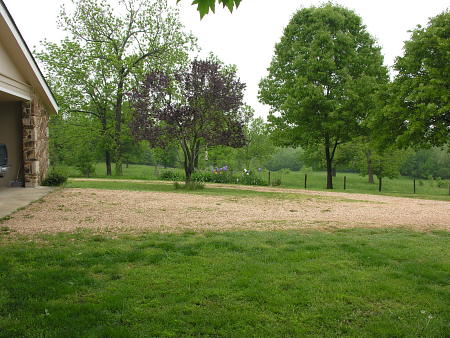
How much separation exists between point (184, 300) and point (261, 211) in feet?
21.0

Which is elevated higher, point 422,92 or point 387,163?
point 422,92

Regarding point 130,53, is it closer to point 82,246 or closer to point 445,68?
point 445,68

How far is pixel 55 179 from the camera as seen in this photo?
1400 cm

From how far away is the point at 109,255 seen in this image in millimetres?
4957

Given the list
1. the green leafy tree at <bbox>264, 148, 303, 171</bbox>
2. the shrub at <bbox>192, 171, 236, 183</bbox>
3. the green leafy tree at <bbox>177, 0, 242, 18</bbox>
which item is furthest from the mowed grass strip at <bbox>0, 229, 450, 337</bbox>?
the green leafy tree at <bbox>264, 148, 303, 171</bbox>

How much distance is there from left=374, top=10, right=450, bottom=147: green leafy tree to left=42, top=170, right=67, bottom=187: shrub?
14581mm

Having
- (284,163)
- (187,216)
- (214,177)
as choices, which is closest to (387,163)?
(214,177)

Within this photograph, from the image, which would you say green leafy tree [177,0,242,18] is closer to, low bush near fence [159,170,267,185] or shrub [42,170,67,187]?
shrub [42,170,67,187]

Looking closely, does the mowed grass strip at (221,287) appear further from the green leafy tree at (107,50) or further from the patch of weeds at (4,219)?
the green leafy tree at (107,50)

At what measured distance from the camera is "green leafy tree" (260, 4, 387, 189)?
67.6 ft

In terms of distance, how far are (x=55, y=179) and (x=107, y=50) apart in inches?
585

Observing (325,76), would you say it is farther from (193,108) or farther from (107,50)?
(107,50)

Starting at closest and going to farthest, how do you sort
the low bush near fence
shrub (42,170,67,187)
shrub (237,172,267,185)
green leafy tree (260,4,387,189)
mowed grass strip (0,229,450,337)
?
1. mowed grass strip (0,229,450,337)
2. shrub (42,170,67,187)
3. green leafy tree (260,4,387,189)
4. shrub (237,172,267,185)
5. the low bush near fence

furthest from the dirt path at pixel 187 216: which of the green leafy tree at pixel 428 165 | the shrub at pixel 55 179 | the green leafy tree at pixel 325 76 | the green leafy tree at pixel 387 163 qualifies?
Result: the green leafy tree at pixel 428 165
